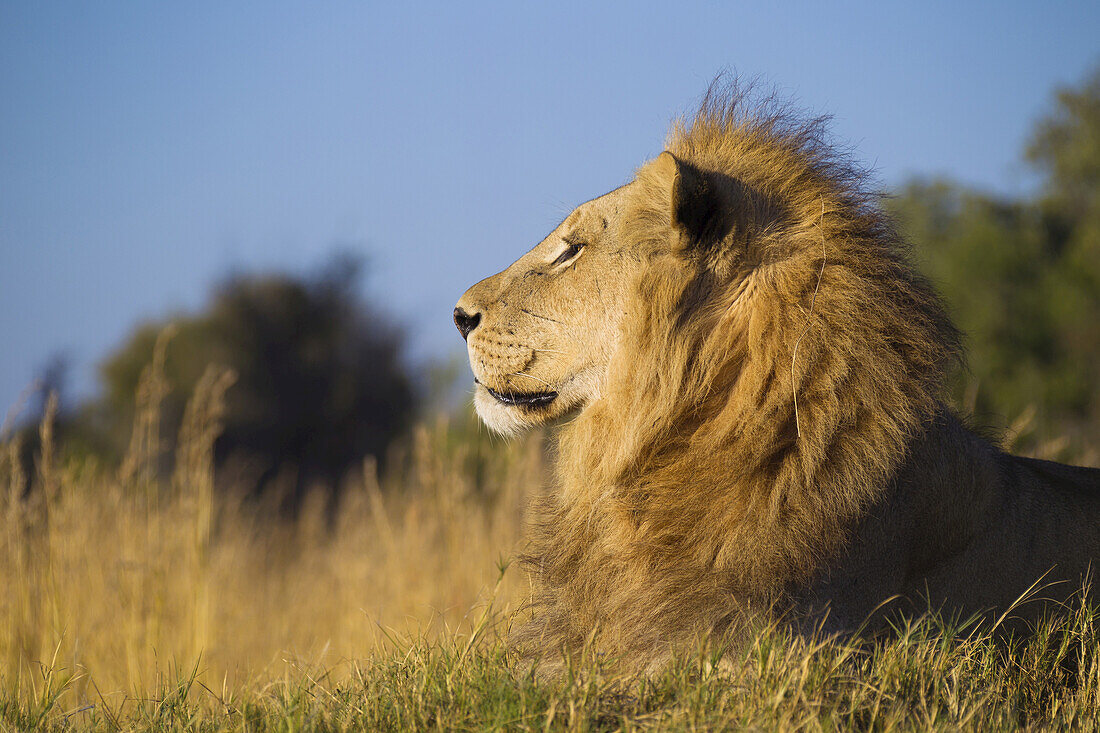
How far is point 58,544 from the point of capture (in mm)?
4953

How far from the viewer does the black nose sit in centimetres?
362

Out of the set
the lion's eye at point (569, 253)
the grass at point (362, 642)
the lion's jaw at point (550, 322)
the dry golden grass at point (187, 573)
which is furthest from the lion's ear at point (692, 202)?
the dry golden grass at point (187, 573)

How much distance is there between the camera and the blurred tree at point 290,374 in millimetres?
19547

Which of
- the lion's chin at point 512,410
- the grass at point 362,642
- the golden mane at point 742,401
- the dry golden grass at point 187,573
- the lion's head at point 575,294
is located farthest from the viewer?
the dry golden grass at point 187,573

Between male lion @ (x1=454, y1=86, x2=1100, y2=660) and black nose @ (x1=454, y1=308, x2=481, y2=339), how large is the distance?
0.04 feet

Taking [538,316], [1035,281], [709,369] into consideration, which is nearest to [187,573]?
[538,316]

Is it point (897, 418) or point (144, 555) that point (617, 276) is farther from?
point (144, 555)

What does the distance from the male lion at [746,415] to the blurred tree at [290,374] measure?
15.9 metres

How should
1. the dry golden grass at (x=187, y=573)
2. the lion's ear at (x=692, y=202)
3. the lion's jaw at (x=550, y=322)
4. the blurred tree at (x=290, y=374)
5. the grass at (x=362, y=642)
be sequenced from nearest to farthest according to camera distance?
the grass at (x=362, y=642), the lion's ear at (x=692, y=202), the lion's jaw at (x=550, y=322), the dry golden grass at (x=187, y=573), the blurred tree at (x=290, y=374)

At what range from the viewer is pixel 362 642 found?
5.63 meters

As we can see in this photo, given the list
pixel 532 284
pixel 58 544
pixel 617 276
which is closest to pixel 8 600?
pixel 58 544

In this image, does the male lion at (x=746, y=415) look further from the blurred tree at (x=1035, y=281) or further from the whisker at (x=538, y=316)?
the blurred tree at (x=1035, y=281)

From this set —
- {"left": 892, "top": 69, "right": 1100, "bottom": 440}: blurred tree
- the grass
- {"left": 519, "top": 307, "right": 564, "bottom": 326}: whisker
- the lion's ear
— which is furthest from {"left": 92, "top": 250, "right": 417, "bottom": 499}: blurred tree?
the lion's ear

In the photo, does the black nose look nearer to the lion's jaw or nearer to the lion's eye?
the lion's jaw
